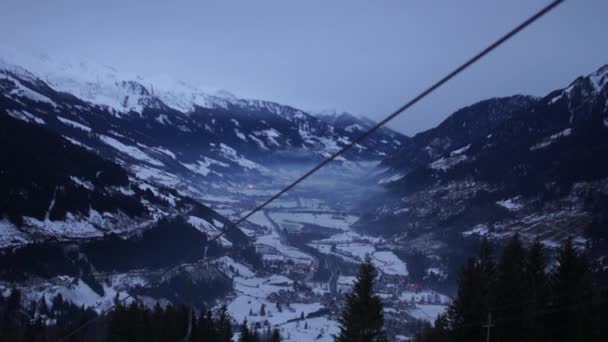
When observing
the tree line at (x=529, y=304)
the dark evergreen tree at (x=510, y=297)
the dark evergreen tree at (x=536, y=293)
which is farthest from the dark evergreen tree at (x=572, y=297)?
the dark evergreen tree at (x=510, y=297)

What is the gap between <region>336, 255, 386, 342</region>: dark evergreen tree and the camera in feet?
70.9

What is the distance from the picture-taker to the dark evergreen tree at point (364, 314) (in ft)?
70.9

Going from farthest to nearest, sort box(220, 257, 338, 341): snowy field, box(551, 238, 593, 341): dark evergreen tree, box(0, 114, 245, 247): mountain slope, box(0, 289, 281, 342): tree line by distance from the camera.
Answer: box(0, 114, 245, 247): mountain slope, box(220, 257, 338, 341): snowy field, box(0, 289, 281, 342): tree line, box(551, 238, 593, 341): dark evergreen tree

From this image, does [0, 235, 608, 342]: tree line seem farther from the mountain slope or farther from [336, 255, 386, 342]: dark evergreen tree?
the mountain slope

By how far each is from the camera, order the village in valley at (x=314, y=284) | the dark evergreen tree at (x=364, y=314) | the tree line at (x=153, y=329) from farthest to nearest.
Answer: the village in valley at (x=314, y=284)
the tree line at (x=153, y=329)
the dark evergreen tree at (x=364, y=314)

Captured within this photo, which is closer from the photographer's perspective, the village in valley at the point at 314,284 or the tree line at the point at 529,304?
the tree line at the point at 529,304

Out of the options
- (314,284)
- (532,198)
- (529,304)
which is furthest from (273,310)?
(532,198)

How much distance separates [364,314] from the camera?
21641 millimetres

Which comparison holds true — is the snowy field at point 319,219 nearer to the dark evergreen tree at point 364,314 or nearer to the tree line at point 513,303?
the tree line at point 513,303

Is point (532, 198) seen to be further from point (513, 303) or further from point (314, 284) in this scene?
point (513, 303)

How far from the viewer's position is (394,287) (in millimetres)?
91938

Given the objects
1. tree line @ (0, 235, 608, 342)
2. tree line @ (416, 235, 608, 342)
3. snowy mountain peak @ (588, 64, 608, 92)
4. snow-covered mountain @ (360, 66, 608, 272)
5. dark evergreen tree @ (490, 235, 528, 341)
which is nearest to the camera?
tree line @ (416, 235, 608, 342)

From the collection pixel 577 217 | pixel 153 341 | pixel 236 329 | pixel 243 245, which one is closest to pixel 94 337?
pixel 153 341

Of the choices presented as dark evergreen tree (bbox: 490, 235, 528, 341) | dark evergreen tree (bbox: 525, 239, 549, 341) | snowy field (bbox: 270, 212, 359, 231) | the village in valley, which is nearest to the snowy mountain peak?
snowy field (bbox: 270, 212, 359, 231)
